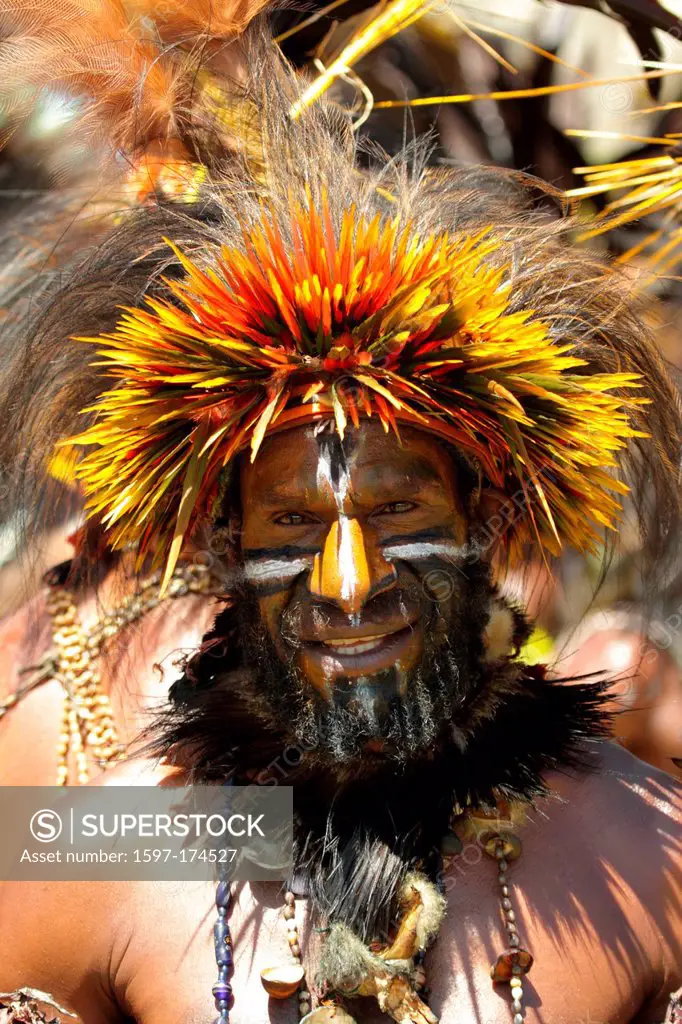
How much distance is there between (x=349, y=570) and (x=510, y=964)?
906mm

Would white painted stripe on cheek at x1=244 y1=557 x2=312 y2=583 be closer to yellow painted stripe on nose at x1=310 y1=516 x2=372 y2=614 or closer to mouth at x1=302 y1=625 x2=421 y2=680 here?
yellow painted stripe on nose at x1=310 y1=516 x2=372 y2=614

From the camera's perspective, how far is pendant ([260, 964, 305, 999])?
7.45 ft

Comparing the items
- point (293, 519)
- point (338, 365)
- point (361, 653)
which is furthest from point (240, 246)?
point (361, 653)

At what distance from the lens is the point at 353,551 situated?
2.31 meters

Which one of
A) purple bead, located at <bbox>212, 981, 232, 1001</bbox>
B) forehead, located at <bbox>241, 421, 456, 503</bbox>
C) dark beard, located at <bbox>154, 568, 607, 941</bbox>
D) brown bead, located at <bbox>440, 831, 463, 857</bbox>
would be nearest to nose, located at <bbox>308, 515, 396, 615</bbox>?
forehead, located at <bbox>241, 421, 456, 503</bbox>

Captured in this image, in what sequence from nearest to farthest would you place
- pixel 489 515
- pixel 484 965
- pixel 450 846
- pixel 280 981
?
pixel 280 981 < pixel 484 965 < pixel 450 846 < pixel 489 515

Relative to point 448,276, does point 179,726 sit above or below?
below

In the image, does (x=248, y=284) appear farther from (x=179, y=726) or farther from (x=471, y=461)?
(x=179, y=726)

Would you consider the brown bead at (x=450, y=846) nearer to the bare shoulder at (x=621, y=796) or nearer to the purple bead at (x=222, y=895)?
the bare shoulder at (x=621, y=796)

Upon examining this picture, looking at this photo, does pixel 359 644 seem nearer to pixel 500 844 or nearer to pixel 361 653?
pixel 361 653

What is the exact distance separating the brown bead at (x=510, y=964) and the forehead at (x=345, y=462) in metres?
1.01

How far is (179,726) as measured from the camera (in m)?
2.66

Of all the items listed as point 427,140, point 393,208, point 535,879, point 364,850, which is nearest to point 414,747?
point 364,850

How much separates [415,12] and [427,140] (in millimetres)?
409
